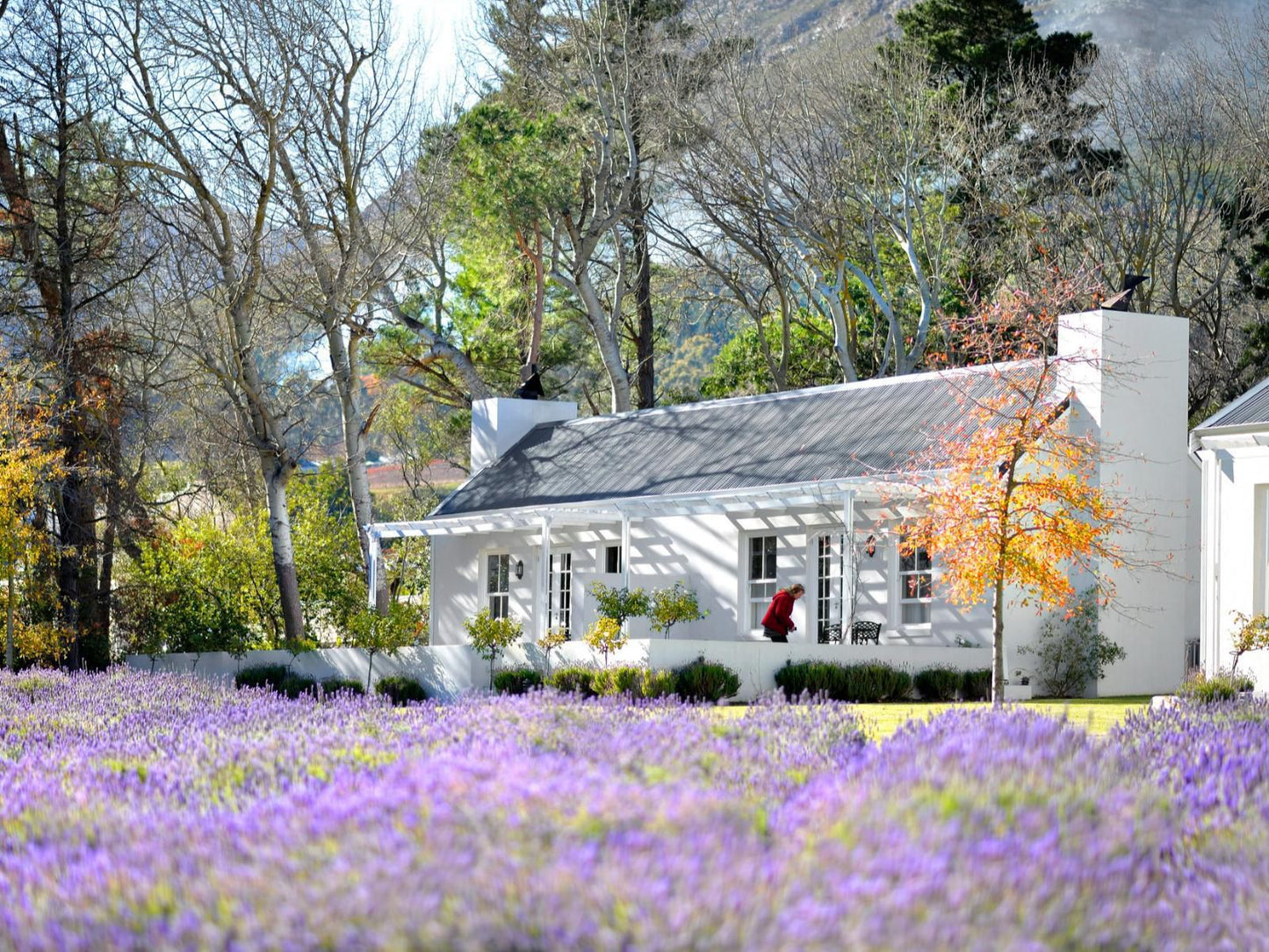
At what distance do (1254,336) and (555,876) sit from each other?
34.6 meters

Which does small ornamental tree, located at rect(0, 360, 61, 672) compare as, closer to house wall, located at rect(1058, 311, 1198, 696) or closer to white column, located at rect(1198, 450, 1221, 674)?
house wall, located at rect(1058, 311, 1198, 696)

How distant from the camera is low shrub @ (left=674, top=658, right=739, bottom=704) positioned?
18.6m

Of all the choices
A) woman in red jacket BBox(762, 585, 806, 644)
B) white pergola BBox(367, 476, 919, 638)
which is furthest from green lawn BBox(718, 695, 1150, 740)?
white pergola BBox(367, 476, 919, 638)

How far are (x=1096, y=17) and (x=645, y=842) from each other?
150 m

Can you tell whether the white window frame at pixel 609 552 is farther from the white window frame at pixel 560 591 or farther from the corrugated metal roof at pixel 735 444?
the corrugated metal roof at pixel 735 444

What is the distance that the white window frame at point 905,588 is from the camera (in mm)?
20562

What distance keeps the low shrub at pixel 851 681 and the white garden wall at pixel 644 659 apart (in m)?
0.40

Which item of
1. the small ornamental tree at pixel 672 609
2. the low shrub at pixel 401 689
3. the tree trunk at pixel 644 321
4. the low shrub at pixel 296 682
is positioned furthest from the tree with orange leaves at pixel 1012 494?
the tree trunk at pixel 644 321

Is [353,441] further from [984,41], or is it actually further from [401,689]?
[984,41]

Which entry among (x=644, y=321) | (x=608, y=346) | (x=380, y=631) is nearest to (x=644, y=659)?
(x=380, y=631)

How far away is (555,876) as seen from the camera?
11.6ft

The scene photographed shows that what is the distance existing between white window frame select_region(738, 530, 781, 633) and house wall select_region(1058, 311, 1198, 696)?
16.2 feet

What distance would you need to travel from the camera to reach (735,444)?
78.9ft

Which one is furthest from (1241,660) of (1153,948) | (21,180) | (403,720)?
(21,180)
